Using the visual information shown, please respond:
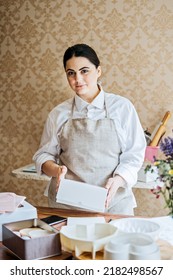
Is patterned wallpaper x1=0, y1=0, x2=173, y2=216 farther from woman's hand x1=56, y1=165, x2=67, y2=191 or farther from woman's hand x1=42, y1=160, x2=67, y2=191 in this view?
woman's hand x1=56, y1=165, x2=67, y2=191

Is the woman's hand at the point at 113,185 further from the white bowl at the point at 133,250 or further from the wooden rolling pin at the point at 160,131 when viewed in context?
the wooden rolling pin at the point at 160,131

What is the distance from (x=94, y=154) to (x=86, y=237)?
74 cm

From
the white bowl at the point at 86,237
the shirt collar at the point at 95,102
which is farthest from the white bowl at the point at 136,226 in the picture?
the shirt collar at the point at 95,102

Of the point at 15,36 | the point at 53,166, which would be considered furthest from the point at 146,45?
the point at 53,166

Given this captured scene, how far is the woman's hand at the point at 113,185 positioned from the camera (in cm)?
177

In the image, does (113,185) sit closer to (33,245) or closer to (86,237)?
(86,237)

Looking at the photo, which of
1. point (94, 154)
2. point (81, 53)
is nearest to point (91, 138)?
point (94, 154)

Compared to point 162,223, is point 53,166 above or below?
above

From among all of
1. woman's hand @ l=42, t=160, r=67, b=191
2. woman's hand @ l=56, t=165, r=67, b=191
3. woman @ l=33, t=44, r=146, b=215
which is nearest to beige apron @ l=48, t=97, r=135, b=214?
woman @ l=33, t=44, r=146, b=215

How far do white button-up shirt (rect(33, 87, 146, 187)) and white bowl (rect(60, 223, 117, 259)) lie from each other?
0.67m

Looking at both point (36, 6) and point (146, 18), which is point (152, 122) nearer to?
point (146, 18)

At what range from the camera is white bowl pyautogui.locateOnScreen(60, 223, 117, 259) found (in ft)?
4.01

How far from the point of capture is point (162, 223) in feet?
5.37

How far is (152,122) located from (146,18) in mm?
807
